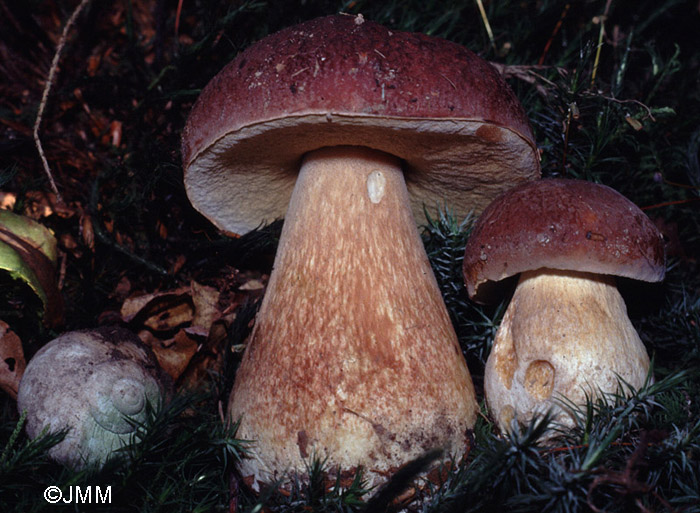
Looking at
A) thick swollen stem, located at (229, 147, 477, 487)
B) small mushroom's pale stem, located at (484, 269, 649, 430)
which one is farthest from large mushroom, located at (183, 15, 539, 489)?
small mushroom's pale stem, located at (484, 269, 649, 430)

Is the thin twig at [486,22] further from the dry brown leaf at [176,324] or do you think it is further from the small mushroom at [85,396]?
the small mushroom at [85,396]

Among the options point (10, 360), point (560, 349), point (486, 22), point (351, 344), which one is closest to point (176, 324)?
point (10, 360)

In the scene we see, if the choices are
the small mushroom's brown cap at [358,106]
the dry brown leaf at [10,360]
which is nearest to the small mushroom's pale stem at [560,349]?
the small mushroom's brown cap at [358,106]

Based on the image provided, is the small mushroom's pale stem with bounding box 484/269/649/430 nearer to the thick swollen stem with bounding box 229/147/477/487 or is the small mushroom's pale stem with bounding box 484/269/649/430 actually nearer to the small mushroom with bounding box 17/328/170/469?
the thick swollen stem with bounding box 229/147/477/487

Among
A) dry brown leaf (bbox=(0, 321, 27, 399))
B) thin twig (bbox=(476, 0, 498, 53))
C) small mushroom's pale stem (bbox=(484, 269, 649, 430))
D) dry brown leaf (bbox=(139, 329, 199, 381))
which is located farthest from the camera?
thin twig (bbox=(476, 0, 498, 53))

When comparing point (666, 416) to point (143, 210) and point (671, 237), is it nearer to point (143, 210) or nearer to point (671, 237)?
point (671, 237)

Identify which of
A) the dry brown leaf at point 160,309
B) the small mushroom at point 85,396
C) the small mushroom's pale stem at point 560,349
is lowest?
the small mushroom's pale stem at point 560,349

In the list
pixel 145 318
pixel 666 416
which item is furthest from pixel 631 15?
pixel 145 318
